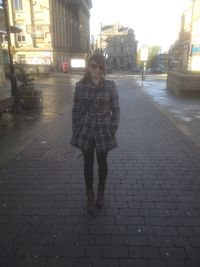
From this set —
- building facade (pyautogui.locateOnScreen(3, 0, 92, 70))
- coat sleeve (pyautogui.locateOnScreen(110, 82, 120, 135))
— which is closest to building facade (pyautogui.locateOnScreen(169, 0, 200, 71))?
building facade (pyautogui.locateOnScreen(3, 0, 92, 70))

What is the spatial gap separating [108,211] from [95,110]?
4.58 ft

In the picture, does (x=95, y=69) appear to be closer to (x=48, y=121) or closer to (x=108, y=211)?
(x=108, y=211)

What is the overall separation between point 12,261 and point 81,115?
1844 mm

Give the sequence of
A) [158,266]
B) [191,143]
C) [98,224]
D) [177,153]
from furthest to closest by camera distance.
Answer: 1. [191,143]
2. [177,153]
3. [98,224]
4. [158,266]

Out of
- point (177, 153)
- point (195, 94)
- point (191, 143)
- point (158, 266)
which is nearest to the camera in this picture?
point (158, 266)

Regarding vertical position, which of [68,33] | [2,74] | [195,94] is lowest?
[195,94]

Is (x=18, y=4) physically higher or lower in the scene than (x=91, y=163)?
higher

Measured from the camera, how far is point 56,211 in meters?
3.82

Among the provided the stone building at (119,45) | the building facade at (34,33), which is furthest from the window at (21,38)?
the stone building at (119,45)

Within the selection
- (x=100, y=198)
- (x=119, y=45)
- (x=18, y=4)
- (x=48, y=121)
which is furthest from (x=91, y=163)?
(x=119, y=45)

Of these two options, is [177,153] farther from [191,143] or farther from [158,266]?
[158,266]

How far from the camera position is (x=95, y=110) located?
3.57m

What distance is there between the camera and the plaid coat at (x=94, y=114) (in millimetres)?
3539

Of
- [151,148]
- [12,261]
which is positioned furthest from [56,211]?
[151,148]
